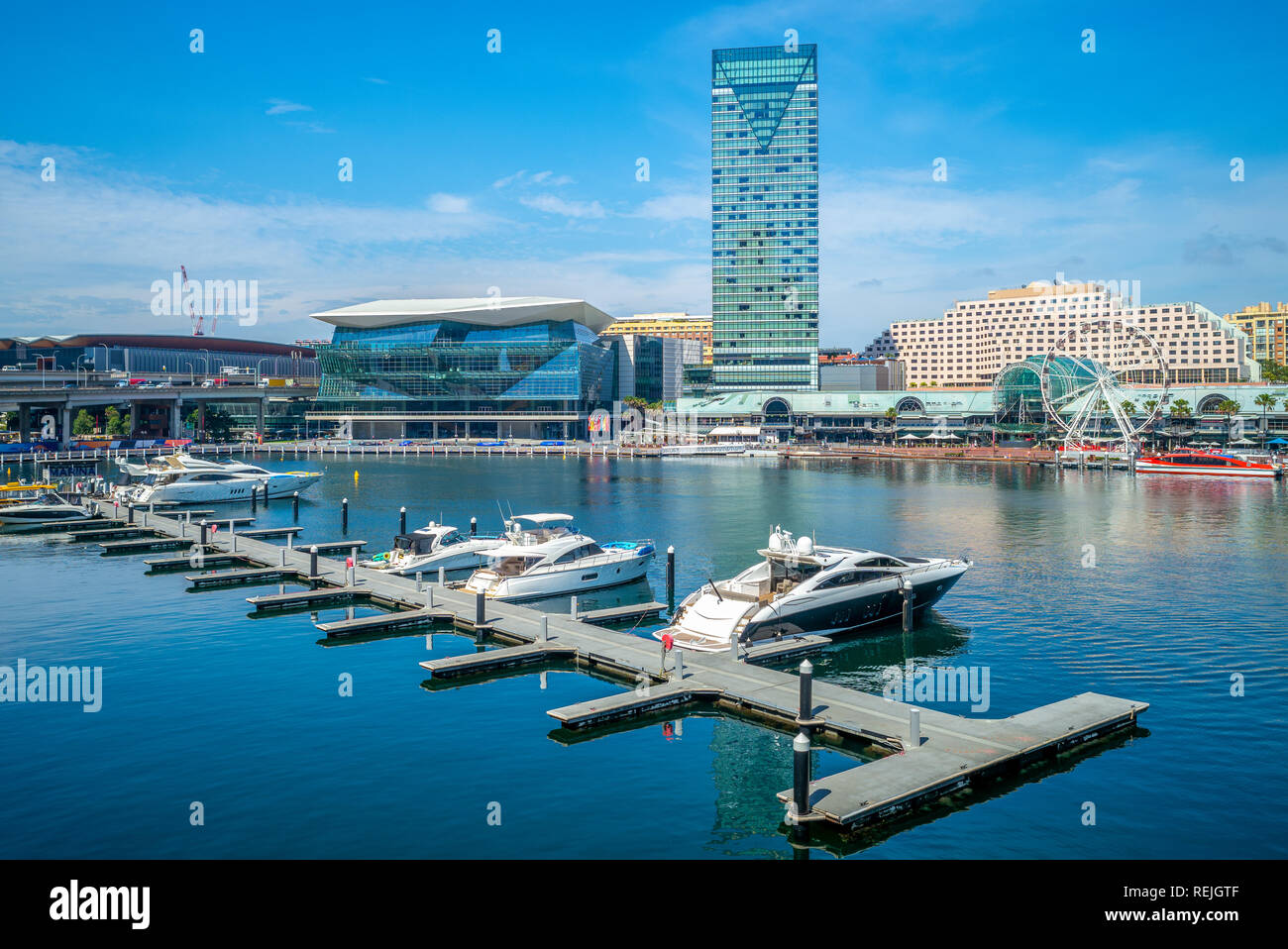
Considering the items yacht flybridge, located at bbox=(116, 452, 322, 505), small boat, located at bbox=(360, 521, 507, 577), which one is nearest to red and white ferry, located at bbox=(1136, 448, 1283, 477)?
small boat, located at bbox=(360, 521, 507, 577)

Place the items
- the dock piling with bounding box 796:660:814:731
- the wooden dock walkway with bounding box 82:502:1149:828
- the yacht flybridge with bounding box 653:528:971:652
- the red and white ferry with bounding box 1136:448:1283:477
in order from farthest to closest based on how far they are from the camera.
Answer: the red and white ferry with bounding box 1136:448:1283:477, the yacht flybridge with bounding box 653:528:971:652, the dock piling with bounding box 796:660:814:731, the wooden dock walkway with bounding box 82:502:1149:828

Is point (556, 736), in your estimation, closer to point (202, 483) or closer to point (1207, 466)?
point (202, 483)

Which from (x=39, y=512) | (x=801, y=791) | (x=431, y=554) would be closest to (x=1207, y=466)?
(x=431, y=554)

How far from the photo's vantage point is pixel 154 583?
49.0m

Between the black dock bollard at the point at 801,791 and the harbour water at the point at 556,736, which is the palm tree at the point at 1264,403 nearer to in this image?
the harbour water at the point at 556,736

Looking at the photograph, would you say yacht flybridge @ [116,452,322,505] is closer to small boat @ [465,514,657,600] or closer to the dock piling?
small boat @ [465,514,657,600]

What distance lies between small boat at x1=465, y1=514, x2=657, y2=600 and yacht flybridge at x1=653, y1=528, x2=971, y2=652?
1013 centimetres

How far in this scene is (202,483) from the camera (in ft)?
277

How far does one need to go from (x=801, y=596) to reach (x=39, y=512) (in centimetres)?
6083

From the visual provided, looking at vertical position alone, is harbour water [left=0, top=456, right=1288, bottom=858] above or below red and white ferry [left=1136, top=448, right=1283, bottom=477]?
below

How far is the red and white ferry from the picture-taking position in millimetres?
113938
